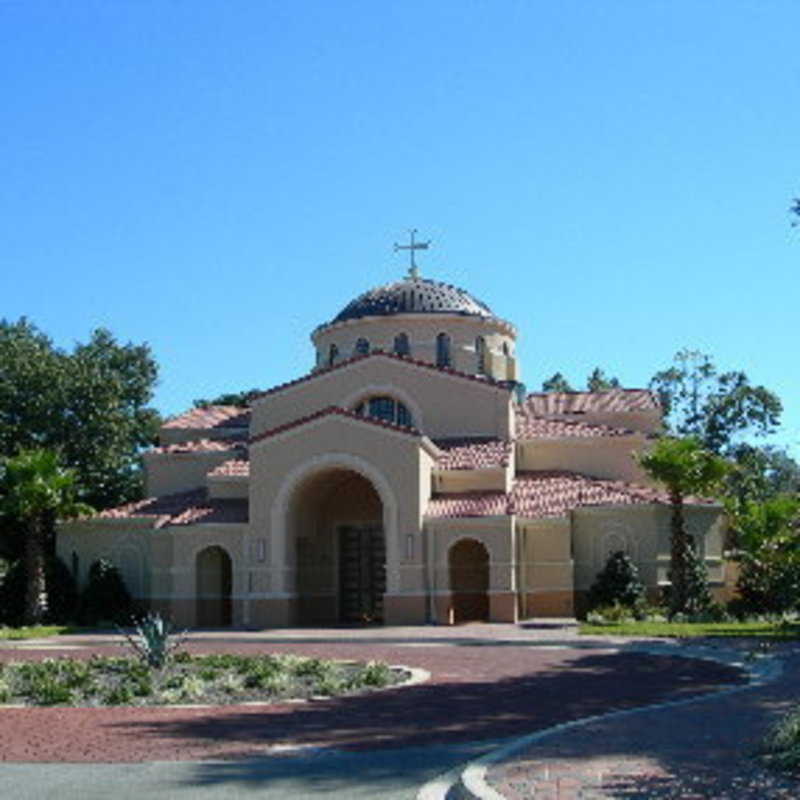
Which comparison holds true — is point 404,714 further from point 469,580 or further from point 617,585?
point 469,580

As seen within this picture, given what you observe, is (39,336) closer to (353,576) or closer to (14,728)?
(353,576)

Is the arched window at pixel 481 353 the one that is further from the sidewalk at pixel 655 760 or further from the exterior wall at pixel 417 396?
the sidewalk at pixel 655 760

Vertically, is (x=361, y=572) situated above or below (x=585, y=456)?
below

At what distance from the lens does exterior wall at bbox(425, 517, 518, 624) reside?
3622cm

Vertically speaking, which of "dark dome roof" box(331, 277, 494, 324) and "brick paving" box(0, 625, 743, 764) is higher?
"dark dome roof" box(331, 277, 494, 324)

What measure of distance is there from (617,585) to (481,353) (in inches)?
593

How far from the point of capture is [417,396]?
4253cm

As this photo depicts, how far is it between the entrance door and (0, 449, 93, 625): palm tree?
32.8ft

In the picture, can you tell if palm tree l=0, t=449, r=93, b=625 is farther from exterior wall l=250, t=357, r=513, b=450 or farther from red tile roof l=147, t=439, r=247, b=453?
exterior wall l=250, t=357, r=513, b=450

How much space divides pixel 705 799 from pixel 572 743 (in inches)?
109

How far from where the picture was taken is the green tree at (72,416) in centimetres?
5309

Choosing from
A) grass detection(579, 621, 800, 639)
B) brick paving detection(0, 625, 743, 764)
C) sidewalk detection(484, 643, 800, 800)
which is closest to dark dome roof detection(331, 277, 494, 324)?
grass detection(579, 621, 800, 639)

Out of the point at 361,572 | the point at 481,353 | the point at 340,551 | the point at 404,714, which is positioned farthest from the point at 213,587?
the point at 404,714

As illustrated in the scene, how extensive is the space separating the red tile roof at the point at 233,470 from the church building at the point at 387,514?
99 millimetres
